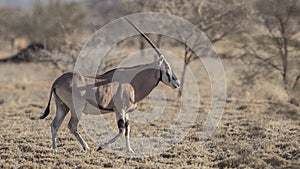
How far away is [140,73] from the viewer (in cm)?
1120

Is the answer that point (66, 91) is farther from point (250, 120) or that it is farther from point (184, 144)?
point (250, 120)

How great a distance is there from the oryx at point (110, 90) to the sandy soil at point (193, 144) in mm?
634

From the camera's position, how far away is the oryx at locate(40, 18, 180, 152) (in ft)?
34.8

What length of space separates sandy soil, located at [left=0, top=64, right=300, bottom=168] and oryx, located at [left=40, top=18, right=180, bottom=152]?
0.63 meters

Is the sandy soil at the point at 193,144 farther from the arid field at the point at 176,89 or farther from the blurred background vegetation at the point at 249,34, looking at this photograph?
the blurred background vegetation at the point at 249,34

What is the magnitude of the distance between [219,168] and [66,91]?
319 centimetres

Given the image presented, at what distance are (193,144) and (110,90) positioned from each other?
2.11 metres

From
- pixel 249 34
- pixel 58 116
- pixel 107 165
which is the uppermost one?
pixel 249 34

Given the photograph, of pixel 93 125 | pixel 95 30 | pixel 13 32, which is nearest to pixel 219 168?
pixel 93 125

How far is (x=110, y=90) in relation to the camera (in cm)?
1082

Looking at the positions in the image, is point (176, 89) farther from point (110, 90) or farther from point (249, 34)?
point (110, 90)

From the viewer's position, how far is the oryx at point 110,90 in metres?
10.6

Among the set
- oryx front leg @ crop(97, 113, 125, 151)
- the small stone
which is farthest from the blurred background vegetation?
the small stone

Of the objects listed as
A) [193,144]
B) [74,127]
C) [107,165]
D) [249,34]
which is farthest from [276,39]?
[107,165]
